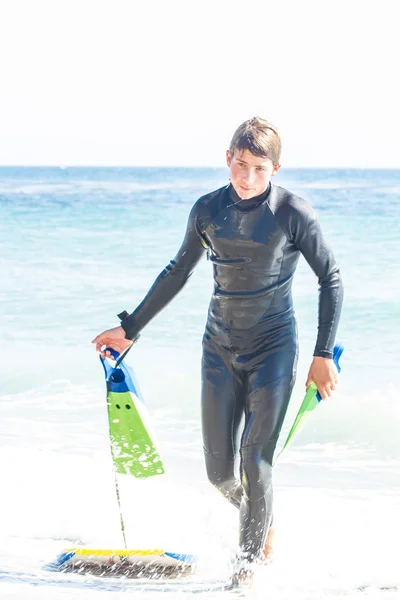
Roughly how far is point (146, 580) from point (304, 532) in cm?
113

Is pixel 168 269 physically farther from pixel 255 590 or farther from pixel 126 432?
pixel 255 590

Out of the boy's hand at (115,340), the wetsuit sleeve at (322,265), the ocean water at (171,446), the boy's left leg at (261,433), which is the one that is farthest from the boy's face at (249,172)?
the ocean water at (171,446)

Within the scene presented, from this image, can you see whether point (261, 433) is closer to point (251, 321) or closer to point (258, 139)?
point (251, 321)

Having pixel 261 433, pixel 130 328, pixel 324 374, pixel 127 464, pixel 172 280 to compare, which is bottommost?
pixel 127 464

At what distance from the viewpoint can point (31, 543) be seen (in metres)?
4.20

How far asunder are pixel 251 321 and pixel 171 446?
291 cm

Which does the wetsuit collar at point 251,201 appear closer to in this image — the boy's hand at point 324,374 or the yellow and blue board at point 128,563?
the boy's hand at point 324,374

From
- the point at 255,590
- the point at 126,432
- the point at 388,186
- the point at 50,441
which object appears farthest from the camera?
the point at 388,186

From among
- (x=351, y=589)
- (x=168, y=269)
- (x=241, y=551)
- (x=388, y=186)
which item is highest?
(x=168, y=269)

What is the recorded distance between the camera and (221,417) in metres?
3.56

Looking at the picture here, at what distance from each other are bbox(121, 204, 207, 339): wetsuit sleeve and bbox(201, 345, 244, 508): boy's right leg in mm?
264

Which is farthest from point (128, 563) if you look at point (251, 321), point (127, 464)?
point (251, 321)

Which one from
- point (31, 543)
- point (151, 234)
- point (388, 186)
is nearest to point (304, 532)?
point (31, 543)

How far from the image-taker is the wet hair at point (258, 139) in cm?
336
